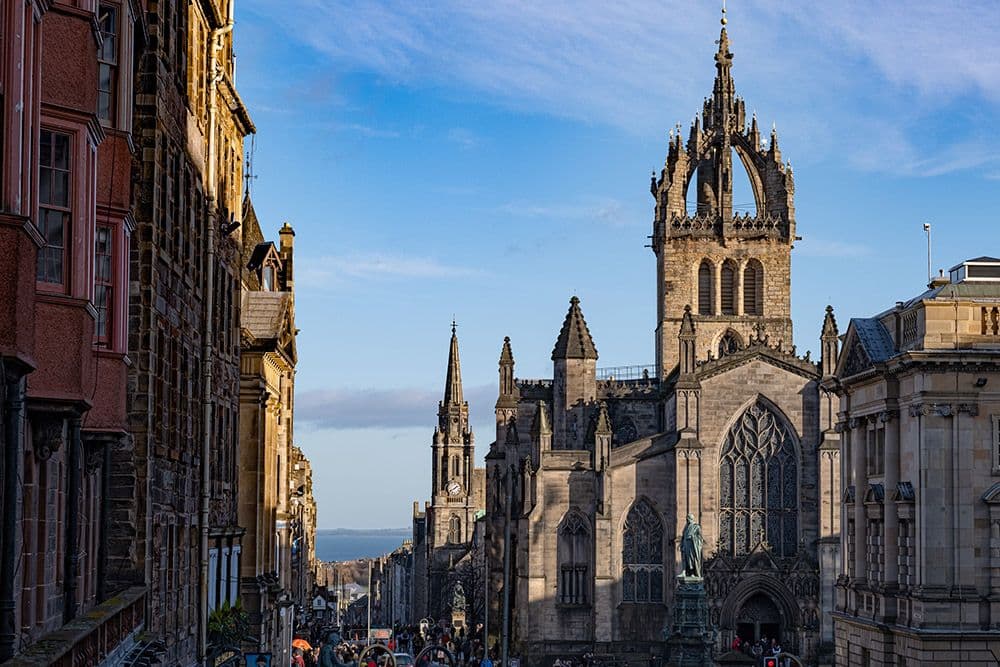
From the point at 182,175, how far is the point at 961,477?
27.7 meters

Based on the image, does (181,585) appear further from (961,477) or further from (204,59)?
(961,477)

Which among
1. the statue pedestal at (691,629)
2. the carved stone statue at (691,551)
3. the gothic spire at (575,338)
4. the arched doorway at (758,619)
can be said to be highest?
the gothic spire at (575,338)

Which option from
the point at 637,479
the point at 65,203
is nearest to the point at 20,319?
the point at 65,203

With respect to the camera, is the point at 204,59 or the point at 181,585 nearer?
the point at 181,585

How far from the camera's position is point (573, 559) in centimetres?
7581

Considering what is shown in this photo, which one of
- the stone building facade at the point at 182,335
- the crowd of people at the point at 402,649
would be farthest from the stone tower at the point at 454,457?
the stone building facade at the point at 182,335

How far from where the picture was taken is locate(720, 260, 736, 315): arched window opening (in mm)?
89625

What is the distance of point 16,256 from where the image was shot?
10.1 metres

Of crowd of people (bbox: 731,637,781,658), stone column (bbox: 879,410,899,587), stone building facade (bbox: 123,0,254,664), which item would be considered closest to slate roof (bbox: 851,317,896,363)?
stone column (bbox: 879,410,899,587)

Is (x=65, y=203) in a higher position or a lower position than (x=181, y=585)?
higher

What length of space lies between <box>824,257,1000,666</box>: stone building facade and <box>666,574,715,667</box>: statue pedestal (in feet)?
17.1

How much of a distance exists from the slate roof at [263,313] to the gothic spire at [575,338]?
4351 cm

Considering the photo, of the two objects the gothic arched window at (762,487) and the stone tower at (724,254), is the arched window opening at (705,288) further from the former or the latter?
the gothic arched window at (762,487)

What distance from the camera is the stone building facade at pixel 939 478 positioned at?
1766 inches
